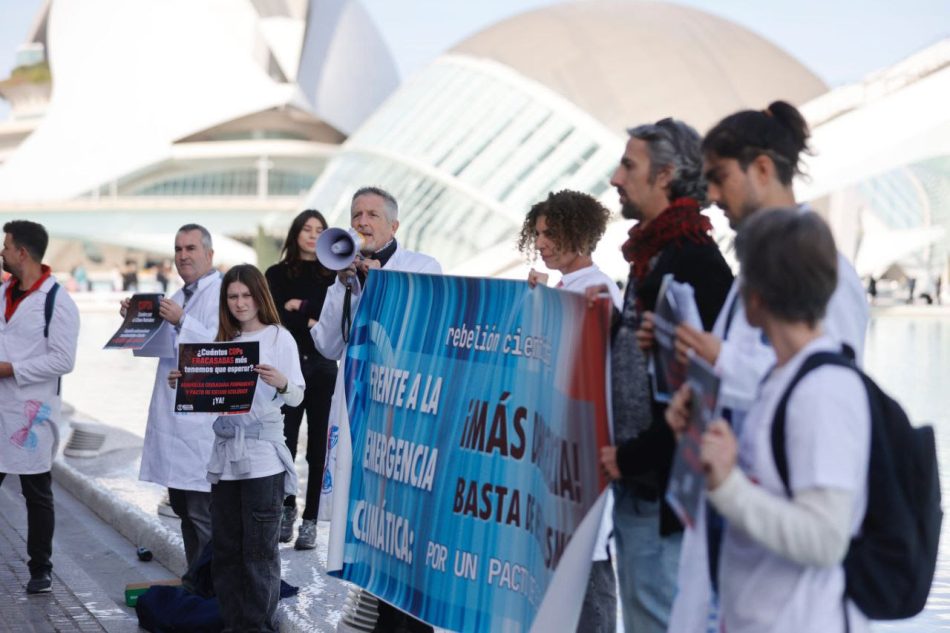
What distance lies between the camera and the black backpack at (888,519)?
2.15 metres

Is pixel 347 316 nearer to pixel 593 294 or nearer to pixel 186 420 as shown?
Answer: pixel 186 420

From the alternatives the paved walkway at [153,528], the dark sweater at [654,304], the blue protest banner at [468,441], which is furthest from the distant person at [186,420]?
the dark sweater at [654,304]

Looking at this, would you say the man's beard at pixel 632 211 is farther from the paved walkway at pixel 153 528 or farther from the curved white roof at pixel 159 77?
the curved white roof at pixel 159 77

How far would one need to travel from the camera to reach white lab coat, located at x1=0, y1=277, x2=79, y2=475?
5.60 metres

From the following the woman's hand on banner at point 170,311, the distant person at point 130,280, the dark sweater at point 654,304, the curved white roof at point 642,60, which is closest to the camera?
the dark sweater at point 654,304

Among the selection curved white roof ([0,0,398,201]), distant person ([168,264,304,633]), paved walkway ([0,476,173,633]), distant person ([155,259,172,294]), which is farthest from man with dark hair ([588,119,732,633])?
curved white roof ([0,0,398,201])

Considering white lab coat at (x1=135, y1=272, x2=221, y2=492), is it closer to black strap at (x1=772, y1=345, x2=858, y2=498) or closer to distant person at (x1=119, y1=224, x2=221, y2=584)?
distant person at (x1=119, y1=224, x2=221, y2=584)

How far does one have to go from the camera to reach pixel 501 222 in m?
26.0

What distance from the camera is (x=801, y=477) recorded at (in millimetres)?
2088

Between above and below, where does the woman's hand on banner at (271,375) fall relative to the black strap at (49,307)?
below

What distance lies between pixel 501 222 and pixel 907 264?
52.3 ft

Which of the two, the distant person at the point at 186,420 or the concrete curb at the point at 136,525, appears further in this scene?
the distant person at the point at 186,420

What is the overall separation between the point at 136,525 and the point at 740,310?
5037 millimetres

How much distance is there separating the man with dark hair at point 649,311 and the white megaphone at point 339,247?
1580 millimetres
